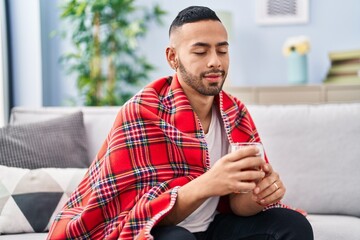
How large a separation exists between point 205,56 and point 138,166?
0.39 m

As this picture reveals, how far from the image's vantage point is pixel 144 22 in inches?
169

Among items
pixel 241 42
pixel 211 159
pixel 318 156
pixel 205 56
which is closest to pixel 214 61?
Result: pixel 205 56

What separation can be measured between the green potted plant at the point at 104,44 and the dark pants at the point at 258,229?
8.65ft

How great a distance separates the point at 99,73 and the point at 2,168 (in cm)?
215

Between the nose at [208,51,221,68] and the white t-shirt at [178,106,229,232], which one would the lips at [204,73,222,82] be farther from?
the white t-shirt at [178,106,229,232]

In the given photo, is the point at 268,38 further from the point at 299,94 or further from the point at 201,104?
the point at 201,104

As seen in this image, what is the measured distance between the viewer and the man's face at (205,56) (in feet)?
4.99

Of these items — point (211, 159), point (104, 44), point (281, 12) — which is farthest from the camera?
point (281, 12)

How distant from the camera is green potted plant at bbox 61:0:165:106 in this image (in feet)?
12.8

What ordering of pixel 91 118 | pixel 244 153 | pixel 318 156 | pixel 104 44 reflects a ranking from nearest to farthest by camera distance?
pixel 244 153 → pixel 318 156 → pixel 91 118 → pixel 104 44

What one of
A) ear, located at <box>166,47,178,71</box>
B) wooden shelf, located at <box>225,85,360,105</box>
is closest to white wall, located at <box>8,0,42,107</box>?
wooden shelf, located at <box>225,85,360,105</box>

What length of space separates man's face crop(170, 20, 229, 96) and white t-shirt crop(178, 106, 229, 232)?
167 mm

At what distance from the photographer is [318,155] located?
2008 millimetres

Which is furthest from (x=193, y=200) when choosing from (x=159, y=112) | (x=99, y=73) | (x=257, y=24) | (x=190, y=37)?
(x=257, y=24)
